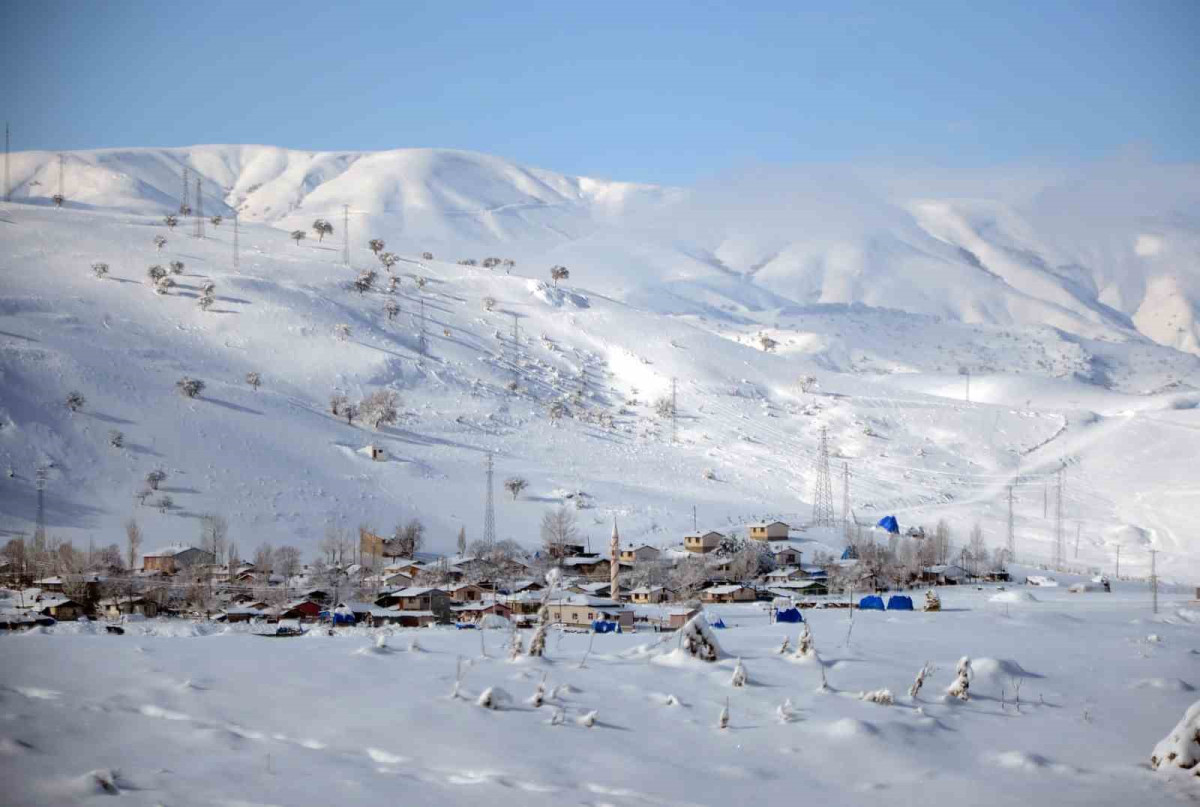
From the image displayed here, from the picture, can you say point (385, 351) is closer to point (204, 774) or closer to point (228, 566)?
point (228, 566)

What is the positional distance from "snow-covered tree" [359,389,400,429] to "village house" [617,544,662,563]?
30145 mm

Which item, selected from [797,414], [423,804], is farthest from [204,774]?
[797,414]

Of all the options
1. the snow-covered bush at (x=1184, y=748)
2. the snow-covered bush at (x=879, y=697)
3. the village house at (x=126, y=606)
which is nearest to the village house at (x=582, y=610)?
the village house at (x=126, y=606)

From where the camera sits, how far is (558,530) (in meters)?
77.4

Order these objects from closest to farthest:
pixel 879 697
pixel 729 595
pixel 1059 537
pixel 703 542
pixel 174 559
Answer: pixel 879 697 → pixel 729 595 → pixel 174 559 → pixel 703 542 → pixel 1059 537

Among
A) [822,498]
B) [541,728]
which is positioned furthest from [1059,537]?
[541,728]

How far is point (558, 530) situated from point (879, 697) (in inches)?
2370

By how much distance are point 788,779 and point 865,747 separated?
167 centimetres

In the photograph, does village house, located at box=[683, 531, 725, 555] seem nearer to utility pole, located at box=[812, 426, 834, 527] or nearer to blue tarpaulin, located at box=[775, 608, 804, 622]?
utility pole, located at box=[812, 426, 834, 527]

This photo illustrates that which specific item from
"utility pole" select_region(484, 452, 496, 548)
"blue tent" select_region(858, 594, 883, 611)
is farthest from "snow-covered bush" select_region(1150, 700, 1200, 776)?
"utility pole" select_region(484, 452, 496, 548)

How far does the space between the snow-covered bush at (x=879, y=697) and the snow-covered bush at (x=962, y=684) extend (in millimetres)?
1388

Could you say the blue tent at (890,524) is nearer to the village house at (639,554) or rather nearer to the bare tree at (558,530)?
the village house at (639,554)

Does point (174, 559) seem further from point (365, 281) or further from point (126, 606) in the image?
point (365, 281)

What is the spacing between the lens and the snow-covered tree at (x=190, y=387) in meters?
90.7
